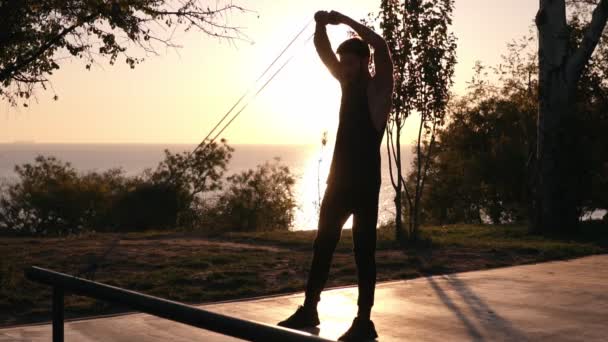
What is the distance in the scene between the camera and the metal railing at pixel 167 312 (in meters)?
2.42

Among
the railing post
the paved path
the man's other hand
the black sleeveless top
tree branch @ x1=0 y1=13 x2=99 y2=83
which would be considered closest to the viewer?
the railing post

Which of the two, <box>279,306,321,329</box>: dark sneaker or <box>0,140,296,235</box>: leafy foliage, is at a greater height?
<box>0,140,296,235</box>: leafy foliage

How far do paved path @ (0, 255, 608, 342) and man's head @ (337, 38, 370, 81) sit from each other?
175 cm

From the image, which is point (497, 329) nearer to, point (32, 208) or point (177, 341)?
point (177, 341)

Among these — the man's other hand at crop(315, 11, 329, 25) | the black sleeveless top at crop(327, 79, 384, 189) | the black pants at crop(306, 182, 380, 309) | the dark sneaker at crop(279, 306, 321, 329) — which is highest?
the man's other hand at crop(315, 11, 329, 25)

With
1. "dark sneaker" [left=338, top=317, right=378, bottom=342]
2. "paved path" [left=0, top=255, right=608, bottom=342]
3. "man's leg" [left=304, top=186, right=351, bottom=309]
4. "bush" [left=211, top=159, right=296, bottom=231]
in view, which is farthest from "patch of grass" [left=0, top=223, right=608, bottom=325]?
"bush" [left=211, top=159, right=296, bottom=231]

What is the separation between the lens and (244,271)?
9.65 metres

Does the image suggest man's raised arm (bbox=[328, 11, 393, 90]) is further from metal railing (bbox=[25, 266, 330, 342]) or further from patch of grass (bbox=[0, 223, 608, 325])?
patch of grass (bbox=[0, 223, 608, 325])

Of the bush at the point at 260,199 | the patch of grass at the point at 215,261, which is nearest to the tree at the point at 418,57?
the patch of grass at the point at 215,261

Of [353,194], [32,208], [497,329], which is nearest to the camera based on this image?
[353,194]

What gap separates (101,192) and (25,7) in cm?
2633

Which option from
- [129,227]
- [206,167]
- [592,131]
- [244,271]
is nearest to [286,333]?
[244,271]

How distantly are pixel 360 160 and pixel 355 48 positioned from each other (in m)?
0.75

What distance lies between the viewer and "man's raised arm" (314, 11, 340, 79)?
6.11 m
